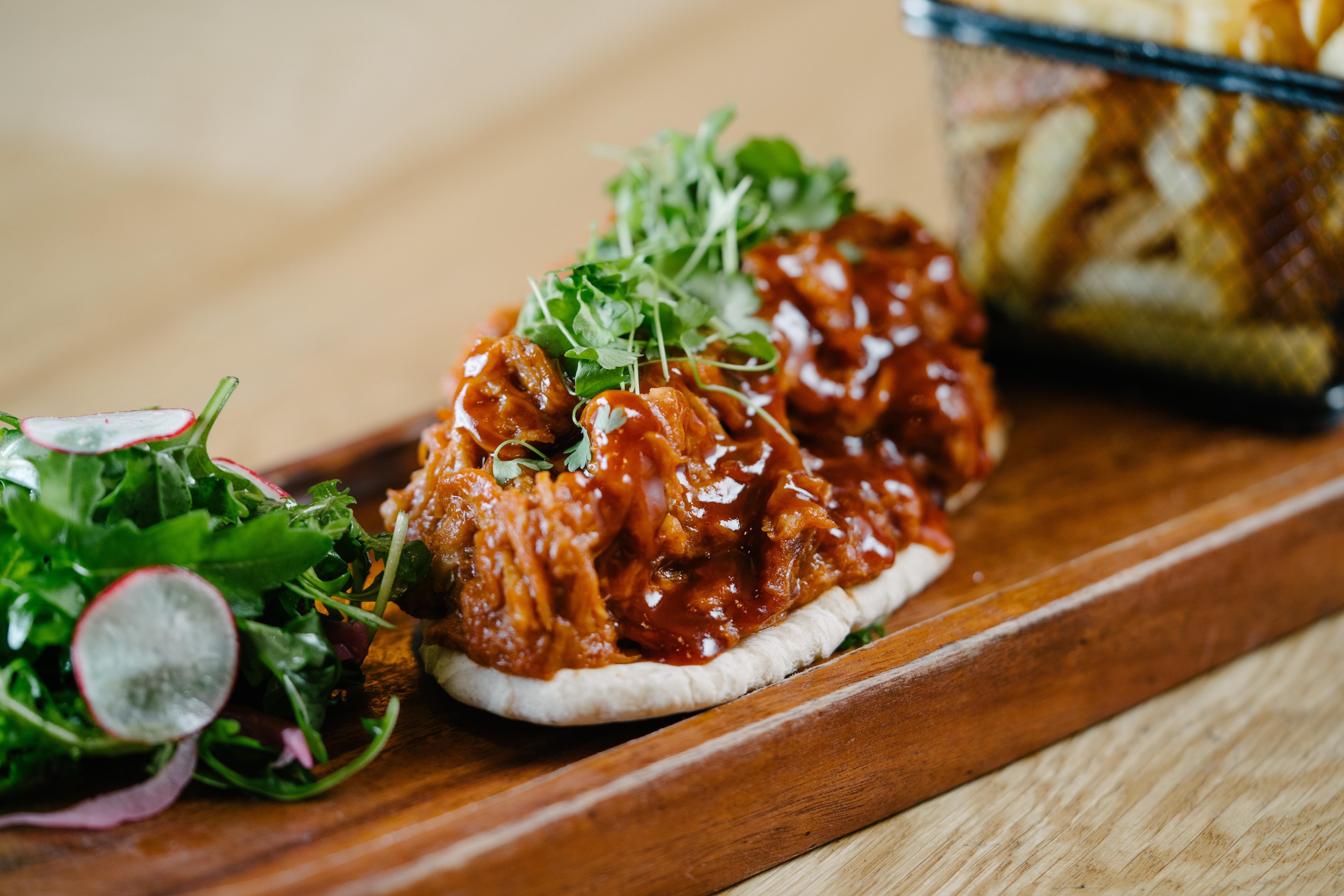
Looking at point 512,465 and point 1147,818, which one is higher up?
point 512,465

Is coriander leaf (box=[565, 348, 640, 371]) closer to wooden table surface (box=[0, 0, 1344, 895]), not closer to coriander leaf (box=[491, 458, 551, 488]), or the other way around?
coriander leaf (box=[491, 458, 551, 488])

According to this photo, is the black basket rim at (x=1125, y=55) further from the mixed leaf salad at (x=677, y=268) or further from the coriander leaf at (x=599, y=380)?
the coriander leaf at (x=599, y=380)

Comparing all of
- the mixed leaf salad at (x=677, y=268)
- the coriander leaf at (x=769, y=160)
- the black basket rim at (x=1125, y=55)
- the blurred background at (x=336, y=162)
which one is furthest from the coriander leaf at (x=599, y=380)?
the black basket rim at (x=1125, y=55)

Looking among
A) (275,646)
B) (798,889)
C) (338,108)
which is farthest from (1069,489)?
(338,108)

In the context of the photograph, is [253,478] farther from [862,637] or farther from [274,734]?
[862,637]

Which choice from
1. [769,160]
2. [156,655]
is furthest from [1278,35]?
[156,655]

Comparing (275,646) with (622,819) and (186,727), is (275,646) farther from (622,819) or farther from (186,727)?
(622,819)
